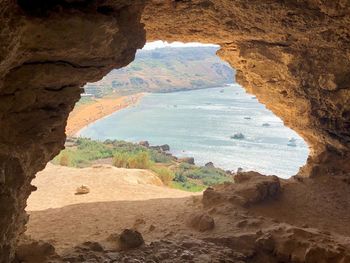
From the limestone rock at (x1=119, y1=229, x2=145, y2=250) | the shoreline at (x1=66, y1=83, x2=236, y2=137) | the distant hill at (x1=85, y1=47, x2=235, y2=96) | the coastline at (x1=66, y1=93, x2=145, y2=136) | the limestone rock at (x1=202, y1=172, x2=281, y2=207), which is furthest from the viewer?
the distant hill at (x1=85, y1=47, x2=235, y2=96)

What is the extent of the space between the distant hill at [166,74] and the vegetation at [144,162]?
20671mm

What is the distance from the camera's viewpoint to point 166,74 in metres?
65.0

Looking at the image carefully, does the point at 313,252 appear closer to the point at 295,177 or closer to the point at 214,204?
the point at 214,204

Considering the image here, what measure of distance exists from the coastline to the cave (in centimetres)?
3007

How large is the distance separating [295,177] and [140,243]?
600 centimetres

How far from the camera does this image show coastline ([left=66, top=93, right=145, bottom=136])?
42625 millimetres

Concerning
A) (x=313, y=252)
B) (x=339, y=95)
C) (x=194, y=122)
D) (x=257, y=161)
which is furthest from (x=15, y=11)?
(x=194, y=122)

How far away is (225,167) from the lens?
29.1 metres

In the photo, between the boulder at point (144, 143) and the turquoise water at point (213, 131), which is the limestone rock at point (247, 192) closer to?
the turquoise water at point (213, 131)

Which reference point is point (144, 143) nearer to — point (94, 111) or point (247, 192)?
Answer: point (94, 111)

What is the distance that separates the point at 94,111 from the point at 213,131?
16758 mm

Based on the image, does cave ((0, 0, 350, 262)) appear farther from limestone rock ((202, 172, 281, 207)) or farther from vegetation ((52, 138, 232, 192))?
vegetation ((52, 138, 232, 192))

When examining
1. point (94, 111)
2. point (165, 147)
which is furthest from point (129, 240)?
point (94, 111)

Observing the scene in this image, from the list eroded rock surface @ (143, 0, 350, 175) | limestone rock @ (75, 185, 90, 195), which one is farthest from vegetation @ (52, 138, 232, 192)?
eroded rock surface @ (143, 0, 350, 175)
